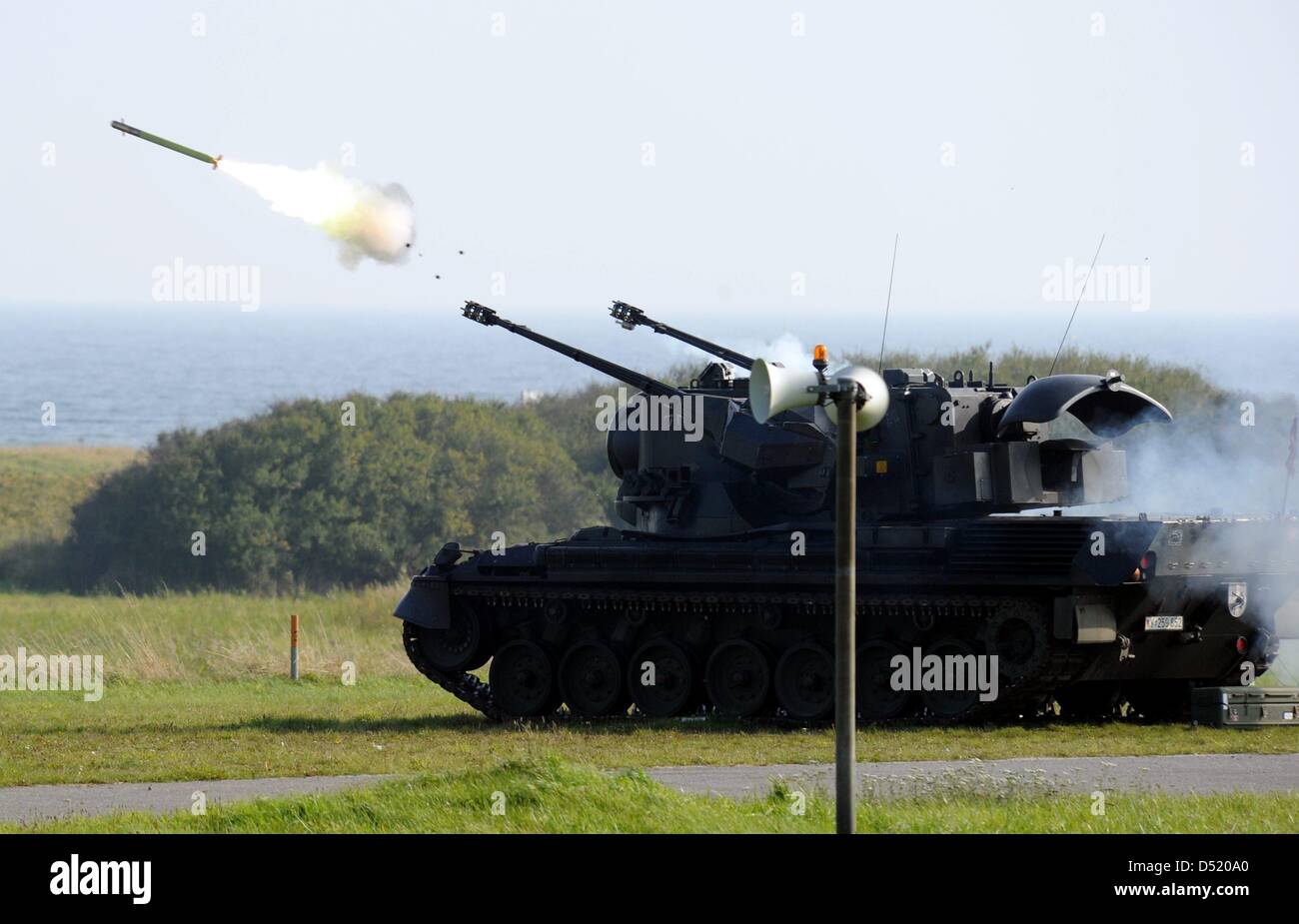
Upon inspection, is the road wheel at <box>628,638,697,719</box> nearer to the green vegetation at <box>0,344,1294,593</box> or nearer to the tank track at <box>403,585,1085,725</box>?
the tank track at <box>403,585,1085,725</box>

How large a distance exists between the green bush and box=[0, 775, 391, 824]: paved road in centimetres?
3223

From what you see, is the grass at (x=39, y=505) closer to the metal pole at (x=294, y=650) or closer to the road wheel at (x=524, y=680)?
the metal pole at (x=294, y=650)

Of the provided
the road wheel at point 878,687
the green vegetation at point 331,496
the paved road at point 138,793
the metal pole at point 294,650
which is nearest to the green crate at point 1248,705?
the road wheel at point 878,687

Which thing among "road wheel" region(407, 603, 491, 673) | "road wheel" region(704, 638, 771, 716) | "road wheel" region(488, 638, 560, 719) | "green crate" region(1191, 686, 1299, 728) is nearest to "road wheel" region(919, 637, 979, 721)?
"road wheel" region(704, 638, 771, 716)

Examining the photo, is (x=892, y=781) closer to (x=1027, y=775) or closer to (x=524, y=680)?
(x=1027, y=775)

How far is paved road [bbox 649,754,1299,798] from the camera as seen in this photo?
56.2 feet

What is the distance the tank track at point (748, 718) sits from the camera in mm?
22609

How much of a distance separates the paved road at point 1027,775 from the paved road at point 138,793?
110 inches

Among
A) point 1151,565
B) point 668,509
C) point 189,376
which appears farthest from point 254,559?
point 189,376
